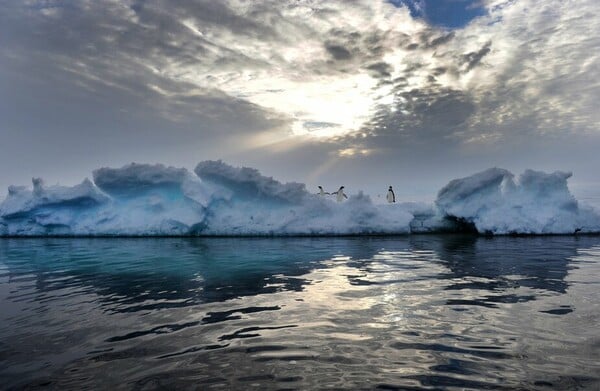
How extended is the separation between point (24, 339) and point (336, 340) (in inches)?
149

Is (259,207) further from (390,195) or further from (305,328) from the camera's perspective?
(305,328)

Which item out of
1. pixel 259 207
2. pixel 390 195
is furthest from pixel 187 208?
pixel 390 195

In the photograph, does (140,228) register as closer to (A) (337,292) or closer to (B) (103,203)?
(B) (103,203)

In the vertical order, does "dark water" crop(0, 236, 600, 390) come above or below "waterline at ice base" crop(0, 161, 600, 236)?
below

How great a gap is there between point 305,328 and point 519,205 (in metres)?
21.9

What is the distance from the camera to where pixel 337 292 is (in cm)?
734

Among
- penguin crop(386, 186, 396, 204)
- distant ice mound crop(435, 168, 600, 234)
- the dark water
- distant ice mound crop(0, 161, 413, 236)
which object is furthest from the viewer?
penguin crop(386, 186, 396, 204)

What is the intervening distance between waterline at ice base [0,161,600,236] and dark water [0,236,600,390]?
12.9 metres

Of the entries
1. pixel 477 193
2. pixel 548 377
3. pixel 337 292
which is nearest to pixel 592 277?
pixel 337 292

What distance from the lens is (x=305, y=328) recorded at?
5.18m

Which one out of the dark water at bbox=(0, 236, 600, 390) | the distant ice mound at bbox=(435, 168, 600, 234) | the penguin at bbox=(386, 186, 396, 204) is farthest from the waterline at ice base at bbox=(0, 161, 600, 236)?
the dark water at bbox=(0, 236, 600, 390)

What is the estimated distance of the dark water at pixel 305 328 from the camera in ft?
12.1

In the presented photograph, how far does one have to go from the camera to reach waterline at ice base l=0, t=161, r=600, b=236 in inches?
901

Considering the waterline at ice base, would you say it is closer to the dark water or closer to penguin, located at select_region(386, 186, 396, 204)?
penguin, located at select_region(386, 186, 396, 204)
